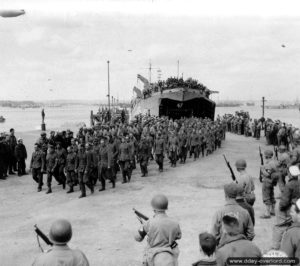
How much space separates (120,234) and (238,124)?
25.1 m

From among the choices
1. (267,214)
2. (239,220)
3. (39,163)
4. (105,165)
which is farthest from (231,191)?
(39,163)

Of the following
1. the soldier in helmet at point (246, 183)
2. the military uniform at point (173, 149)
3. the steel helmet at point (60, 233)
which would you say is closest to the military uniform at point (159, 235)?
the steel helmet at point (60, 233)

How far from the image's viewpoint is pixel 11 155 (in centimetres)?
1439

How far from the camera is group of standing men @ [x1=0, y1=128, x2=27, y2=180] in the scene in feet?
45.6

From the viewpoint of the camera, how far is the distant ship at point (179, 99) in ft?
108

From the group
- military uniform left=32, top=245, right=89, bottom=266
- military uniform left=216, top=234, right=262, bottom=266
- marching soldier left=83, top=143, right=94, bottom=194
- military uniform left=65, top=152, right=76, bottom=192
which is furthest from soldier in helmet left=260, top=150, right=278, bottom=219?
military uniform left=32, top=245, right=89, bottom=266

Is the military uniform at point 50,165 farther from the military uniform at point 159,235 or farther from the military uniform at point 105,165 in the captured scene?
the military uniform at point 159,235

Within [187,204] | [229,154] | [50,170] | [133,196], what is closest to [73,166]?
[50,170]

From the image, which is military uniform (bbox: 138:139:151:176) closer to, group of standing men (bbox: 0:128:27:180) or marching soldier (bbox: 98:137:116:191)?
marching soldier (bbox: 98:137:116:191)

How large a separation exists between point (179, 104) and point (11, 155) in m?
21.0

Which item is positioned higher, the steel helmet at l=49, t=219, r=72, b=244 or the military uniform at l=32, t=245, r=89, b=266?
the steel helmet at l=49, t=219, r=72, b=244

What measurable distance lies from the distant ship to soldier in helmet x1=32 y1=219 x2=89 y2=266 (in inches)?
1162

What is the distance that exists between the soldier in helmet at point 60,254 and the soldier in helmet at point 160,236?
3.49ft

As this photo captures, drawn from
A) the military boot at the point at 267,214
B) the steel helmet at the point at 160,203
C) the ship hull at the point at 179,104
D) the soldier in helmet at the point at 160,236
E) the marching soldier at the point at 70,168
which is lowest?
the military boot at the point at 267,214
